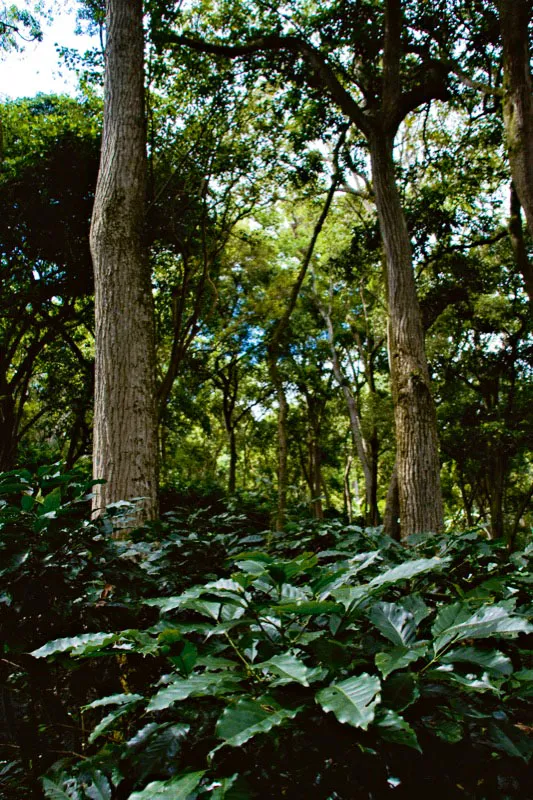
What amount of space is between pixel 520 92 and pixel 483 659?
6649mm

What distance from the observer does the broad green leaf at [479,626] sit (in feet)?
3.53

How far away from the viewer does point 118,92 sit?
5492 mm

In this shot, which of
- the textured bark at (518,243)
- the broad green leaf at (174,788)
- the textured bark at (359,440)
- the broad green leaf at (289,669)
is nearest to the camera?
the broad green leaf at (174,788)

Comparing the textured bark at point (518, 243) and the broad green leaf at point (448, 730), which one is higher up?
the textured bark at point (518, 243)

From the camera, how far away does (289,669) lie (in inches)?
39.0

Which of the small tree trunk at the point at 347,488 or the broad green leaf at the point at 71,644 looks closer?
the broad green leaf at the point at 71,644

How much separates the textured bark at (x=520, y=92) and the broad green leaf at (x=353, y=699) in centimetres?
617

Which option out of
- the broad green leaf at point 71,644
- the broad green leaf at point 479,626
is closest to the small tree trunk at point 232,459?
the broad green leaf at point 71,644

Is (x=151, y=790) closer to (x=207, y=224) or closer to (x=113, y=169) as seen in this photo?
Answer: (x=113, y=169)

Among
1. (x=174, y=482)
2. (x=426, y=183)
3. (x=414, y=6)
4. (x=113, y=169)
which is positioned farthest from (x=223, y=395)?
(x=113, y=169)

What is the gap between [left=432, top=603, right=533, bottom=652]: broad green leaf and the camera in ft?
3.53

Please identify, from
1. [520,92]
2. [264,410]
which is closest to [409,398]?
[520,92]

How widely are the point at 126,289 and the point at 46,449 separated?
1235cm

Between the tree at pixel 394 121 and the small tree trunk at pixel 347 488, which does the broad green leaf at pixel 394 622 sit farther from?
the small tree trunk at pixel 347 488
